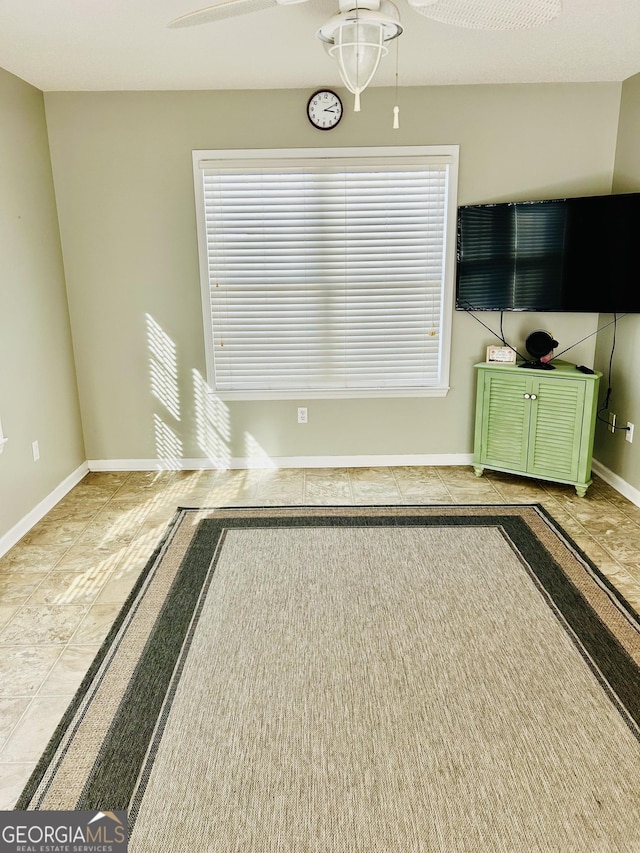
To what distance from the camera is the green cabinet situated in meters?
3.92

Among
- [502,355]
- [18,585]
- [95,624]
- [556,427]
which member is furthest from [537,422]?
[18,585]

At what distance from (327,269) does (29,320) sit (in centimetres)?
192

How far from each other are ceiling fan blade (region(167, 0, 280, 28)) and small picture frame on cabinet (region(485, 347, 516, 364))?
274 cm

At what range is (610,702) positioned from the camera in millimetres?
2174

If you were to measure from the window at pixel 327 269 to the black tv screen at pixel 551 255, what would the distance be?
0.58 feet

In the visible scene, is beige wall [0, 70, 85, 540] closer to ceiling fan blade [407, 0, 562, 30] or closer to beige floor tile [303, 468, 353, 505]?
beige floor tile [303, 468, 353, 505]

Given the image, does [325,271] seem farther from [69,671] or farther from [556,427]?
[69,671]

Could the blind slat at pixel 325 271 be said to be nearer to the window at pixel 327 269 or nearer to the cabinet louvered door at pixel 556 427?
the window at pixel 327 269

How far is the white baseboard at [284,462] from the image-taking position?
4594 millimetres

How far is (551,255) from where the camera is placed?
3969 millimetres

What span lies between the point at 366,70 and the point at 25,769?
2607mm

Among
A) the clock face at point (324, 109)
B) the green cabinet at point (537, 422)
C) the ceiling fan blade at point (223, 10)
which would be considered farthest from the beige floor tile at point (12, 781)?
the clock face at point (324, 109)

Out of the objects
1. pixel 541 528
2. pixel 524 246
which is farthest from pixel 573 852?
pixel 524 246

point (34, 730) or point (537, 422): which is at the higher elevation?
point (537, 422)
